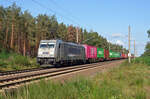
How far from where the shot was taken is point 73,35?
9006 cm

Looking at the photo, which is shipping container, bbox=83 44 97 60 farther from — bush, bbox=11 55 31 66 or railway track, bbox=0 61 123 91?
railway track, bbox=0 61 123 91

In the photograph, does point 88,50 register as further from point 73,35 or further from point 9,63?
point 73,35

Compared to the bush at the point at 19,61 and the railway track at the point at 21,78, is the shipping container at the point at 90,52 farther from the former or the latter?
the railway track at the point at 21,78

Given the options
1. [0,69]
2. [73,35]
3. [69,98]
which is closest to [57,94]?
[69,98]

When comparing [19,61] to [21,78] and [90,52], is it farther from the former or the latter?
[90,52]

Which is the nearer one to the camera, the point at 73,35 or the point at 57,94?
the point at 57,94

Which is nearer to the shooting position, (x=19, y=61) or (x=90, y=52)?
(x=19, y=61)

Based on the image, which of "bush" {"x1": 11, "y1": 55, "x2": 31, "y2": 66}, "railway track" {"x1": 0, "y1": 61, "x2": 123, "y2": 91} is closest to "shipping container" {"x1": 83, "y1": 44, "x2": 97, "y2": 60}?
"bush" {"x1": 11, "y1": 55, "x2": 31, "y2": 66}

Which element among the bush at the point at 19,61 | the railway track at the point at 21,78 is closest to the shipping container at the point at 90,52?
the bush at the point at 19,61

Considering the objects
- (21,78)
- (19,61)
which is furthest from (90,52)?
(21,78)

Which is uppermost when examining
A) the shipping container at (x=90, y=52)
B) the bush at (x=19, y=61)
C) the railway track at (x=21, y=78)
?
the shipping container at (x=90, y=52)

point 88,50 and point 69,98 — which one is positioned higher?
point 88,50

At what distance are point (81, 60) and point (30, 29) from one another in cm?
3248

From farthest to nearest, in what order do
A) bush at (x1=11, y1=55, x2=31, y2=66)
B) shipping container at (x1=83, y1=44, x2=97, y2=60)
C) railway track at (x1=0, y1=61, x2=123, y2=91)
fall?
1. shipping container at (x1=83, y1=44, x2=97, y2=60)
2. bush at (x1=11, y1=55, x2=31, y2=66)
3. railway track at (x1=0, y1=61, x2=123, y2=91)
